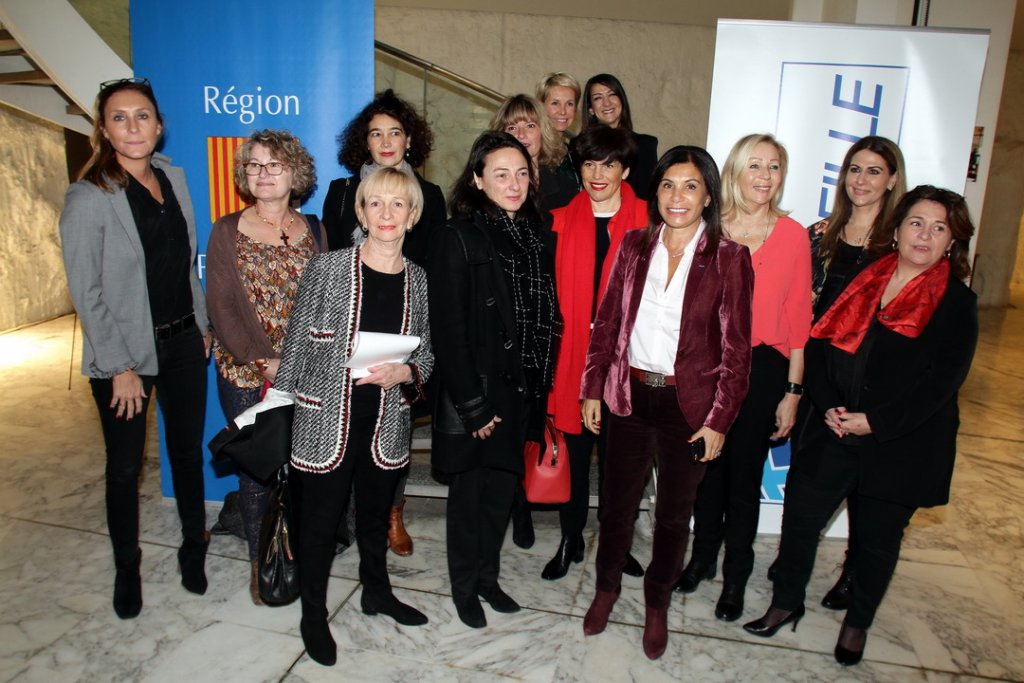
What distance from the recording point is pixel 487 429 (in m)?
2.49

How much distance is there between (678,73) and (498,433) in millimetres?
7703

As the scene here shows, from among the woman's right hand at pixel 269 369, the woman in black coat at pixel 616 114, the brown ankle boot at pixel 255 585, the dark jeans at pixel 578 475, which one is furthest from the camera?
the woman in black coat at pixel 616 114

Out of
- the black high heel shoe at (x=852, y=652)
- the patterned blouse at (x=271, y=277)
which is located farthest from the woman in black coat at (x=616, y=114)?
the black high heel shoe at (x=852, y=652)

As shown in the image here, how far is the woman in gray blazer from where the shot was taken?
8.11 ft

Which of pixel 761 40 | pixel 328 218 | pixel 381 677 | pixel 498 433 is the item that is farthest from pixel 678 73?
pixel 381 677

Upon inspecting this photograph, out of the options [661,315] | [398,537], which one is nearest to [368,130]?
[661,315]

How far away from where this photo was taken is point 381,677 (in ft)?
8.06

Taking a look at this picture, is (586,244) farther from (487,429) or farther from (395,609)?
(395,609)

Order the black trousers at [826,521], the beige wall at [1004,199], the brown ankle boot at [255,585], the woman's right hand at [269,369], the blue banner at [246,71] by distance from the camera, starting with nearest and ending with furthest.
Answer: the black trousers at [826,521]
the woman's right hand at [269,369]
the brown ankle boot at [255,585]
the blue banner at [246,71]
the beige wall at [1004,199]

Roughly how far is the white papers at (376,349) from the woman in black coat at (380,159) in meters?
0.70

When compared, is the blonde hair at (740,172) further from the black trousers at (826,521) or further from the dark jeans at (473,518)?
the dark jeans at (473,518)

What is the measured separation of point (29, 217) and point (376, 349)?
754 cm

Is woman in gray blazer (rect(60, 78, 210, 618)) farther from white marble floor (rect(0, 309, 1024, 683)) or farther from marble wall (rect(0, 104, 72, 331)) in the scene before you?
marble wall (rect(0, 104, 72, 331))

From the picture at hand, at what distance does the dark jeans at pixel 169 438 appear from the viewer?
8.59 feet
